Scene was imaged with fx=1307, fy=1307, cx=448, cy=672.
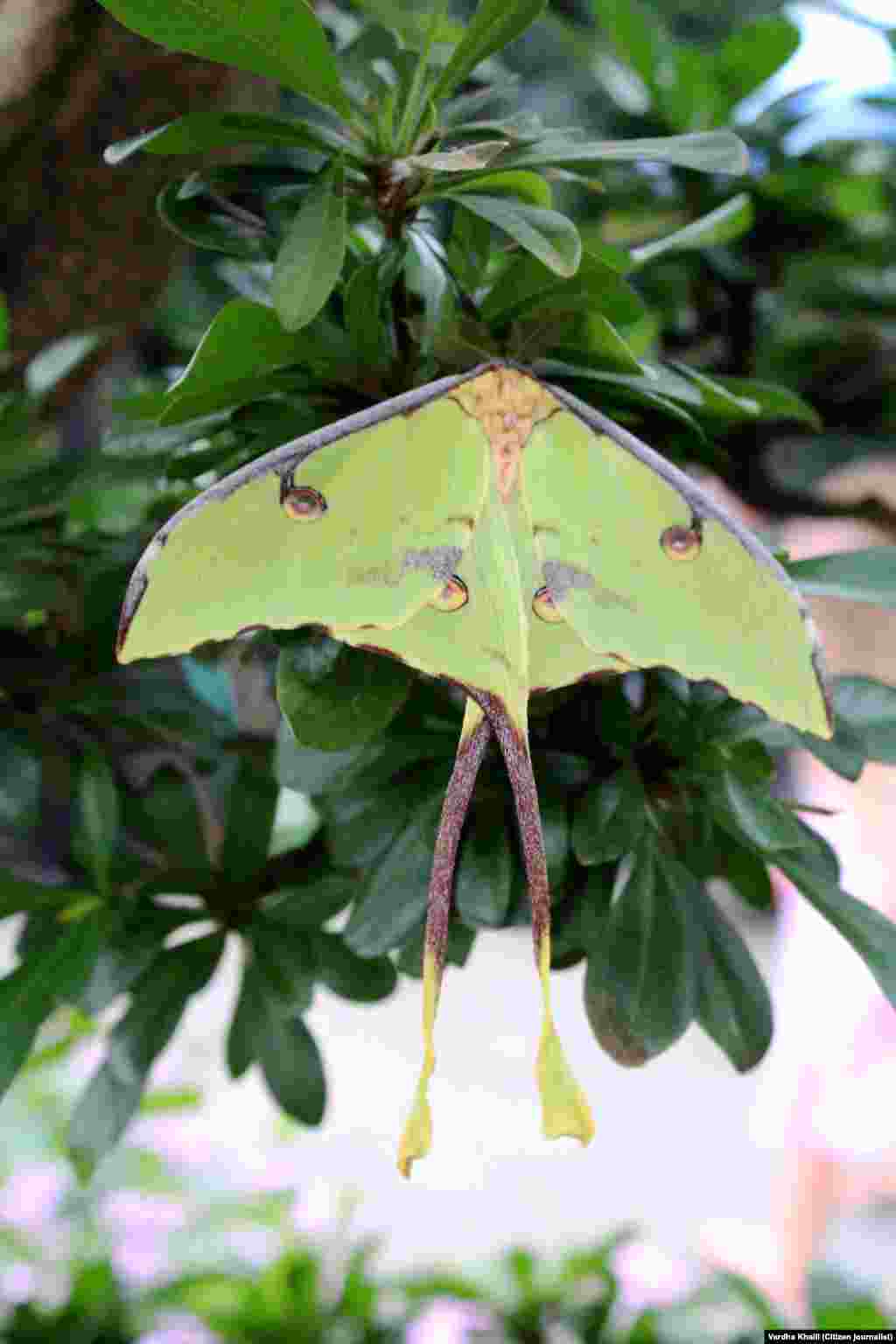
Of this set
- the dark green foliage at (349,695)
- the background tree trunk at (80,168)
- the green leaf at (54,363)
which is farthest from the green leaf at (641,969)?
the background tree trunk at (80,168)

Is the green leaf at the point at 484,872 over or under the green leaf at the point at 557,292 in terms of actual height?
under

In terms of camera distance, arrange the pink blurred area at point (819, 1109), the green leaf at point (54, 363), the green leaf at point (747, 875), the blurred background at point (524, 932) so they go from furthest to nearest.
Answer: the pink blurred area at point (819, 1109) < the blurred background at point (524, 932) < the green leaf at point (54, 363) < the green leaf at point (747, 875)

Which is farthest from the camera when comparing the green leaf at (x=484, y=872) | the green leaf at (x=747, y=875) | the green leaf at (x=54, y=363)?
the green leaf at (x=54, y=363)

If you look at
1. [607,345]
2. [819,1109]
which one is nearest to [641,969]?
[607,345]

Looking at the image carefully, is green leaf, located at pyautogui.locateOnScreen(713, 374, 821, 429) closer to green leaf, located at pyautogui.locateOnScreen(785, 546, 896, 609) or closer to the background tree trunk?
green leaf, located at pyautogui.locateOnScreen(785, 546, 896, 609)

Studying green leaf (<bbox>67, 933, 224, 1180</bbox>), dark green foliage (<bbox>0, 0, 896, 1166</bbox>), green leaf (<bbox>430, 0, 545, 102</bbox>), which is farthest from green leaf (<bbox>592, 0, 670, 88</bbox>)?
green leaf (<bbox>67, 933, 224, 1180</bbox>)

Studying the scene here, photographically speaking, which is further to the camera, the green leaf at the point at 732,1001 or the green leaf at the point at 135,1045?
the green leaf at the point at 135,1045

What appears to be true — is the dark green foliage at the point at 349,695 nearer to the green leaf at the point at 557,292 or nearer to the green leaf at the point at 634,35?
the green leaf at the point at 557,292

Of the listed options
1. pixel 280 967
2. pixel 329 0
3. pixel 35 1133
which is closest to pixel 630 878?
pixel 280 967

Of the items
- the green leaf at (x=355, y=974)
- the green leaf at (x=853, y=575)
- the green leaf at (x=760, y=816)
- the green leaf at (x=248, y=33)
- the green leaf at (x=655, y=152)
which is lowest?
the green leaf at (x=355, y=974)
